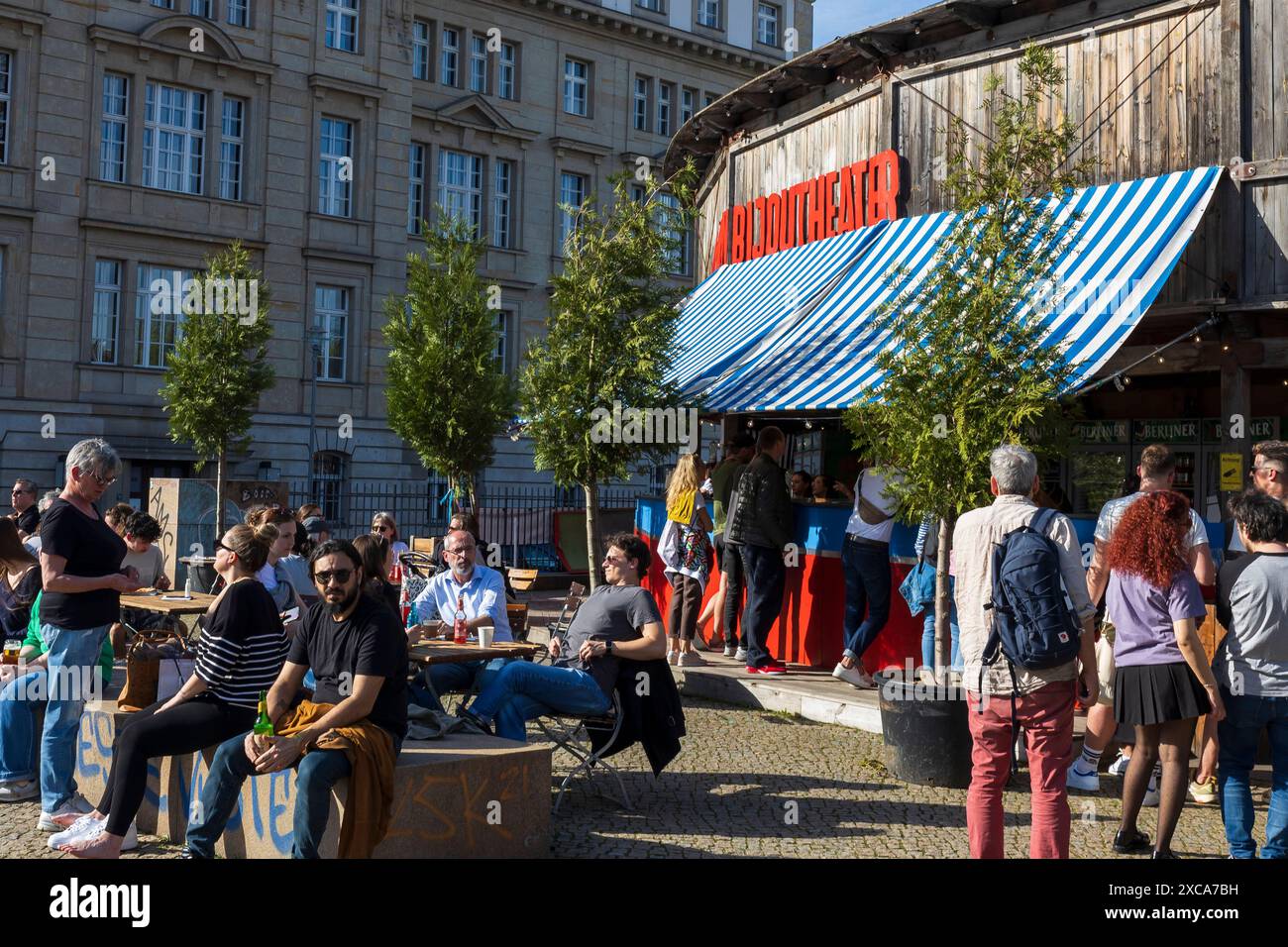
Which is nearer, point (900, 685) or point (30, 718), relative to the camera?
point (30, 718)

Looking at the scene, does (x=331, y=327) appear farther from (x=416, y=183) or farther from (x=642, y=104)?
(x=642, y=104)

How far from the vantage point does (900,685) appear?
7828 millimetres

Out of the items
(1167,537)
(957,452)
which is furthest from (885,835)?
(957,452)

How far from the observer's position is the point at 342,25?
1219 inches

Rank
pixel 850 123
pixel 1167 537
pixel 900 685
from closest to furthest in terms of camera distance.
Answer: pixel 1167 537 → pixel 900 685 → pixel 850 123

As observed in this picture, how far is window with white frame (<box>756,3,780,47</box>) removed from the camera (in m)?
41.1

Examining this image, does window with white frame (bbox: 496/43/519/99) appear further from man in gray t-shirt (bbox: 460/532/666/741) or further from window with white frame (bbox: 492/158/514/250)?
man in gray t-shirt (bbox: 460/532/666/741)

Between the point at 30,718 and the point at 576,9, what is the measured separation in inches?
1255

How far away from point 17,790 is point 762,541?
5971 millimetres

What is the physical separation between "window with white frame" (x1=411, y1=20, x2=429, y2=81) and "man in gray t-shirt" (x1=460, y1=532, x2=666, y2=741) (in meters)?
29.1

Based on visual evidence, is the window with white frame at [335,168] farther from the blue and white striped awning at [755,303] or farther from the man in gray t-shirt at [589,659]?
the man in gray t-shirt at [589,659]

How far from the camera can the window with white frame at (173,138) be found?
28062 mm

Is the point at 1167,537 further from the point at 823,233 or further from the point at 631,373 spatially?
the point at 823,233


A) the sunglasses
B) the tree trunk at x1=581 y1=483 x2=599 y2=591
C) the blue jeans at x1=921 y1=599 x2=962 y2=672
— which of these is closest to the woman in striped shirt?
the sunglasses
